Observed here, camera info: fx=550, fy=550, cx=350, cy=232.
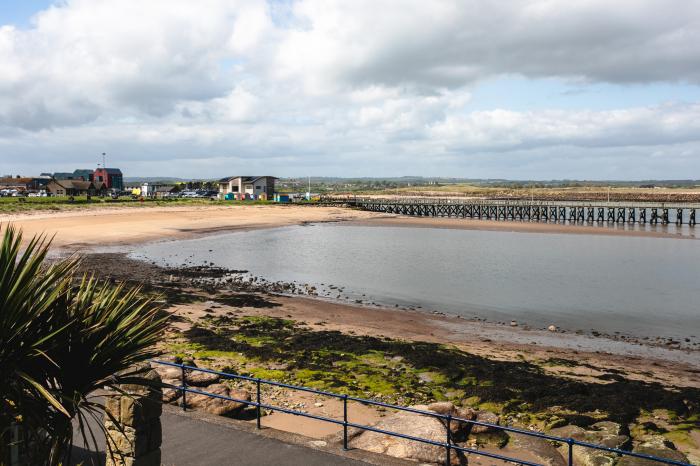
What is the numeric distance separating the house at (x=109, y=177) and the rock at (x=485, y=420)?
134060 millimetres

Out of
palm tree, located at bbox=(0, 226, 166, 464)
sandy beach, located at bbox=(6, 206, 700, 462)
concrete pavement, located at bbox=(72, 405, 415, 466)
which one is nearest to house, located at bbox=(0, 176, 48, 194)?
sandy beach, located at bbox=(6, 206, 700, 462)

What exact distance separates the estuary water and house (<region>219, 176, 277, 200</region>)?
153ft

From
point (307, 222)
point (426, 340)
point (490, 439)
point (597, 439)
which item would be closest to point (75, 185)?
point (307, 222)

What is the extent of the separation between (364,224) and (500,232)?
19.7 m

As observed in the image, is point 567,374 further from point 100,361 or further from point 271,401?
point 100,361

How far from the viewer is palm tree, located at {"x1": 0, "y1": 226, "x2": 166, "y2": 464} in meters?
4.45

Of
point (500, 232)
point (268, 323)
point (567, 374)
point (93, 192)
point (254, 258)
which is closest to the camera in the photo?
point (567, 374)

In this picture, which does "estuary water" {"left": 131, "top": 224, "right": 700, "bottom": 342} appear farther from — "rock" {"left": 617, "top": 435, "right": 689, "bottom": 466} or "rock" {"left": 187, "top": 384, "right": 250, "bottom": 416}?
"rock" {"left": 187, "top": 384, "right": 250, "bottom": 416}

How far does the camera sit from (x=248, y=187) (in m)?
111

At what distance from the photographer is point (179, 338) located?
18.4 m

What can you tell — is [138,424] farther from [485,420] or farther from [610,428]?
[610,428]

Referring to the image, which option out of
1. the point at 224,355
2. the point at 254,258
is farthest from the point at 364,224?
the point at 224,355

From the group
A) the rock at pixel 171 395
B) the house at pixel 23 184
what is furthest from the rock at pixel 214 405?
the house at pixel 23 184

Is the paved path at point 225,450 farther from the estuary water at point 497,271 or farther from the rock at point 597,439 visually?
the estuary water at point 497,271
